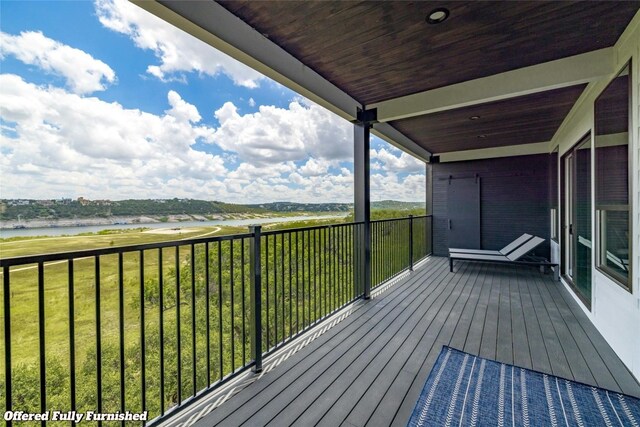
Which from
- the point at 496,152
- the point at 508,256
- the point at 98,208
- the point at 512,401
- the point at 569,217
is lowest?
the point at 512,401

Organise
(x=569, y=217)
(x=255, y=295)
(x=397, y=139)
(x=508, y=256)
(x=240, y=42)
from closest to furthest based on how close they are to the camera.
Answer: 1. (x=255, y=295)
2. (x=240, y=42)
3. (x=569, y=217)
4. (x=397, y=139)
5. (x=508, y=256)

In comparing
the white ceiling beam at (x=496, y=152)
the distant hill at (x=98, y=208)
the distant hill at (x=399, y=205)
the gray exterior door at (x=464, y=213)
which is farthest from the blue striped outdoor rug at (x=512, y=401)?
the distant hill at (x=399, y=205)

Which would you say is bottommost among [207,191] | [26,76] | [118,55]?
[207,191]

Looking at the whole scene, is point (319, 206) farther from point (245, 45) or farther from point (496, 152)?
point (245, 45)

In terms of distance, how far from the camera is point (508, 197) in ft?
21.4

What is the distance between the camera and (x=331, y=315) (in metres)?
3.19

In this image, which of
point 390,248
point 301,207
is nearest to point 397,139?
point 390,248

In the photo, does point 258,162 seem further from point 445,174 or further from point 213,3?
point 213,3

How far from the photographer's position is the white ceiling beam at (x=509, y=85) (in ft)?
8.93

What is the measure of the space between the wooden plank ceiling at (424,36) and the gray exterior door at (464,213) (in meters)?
3.37

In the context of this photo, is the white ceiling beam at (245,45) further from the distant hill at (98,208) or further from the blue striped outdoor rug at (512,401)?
the blue striped outdoor rug at (512,401)

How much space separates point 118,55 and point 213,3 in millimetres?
11938

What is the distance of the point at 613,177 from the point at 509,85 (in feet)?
4.45

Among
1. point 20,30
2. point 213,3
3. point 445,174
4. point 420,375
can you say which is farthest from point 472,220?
point 20,30
